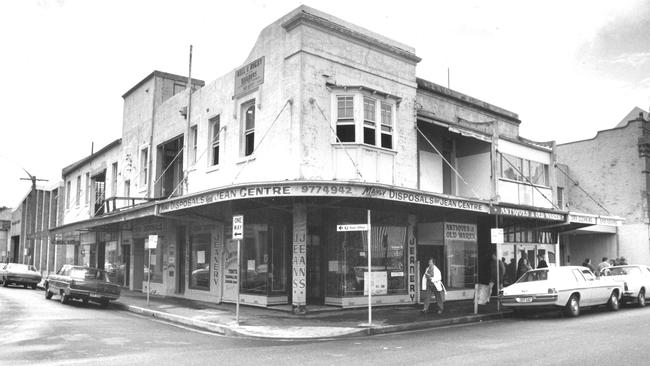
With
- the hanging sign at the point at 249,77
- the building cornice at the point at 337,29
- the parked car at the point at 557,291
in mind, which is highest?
the building cornice at the point at 337,29

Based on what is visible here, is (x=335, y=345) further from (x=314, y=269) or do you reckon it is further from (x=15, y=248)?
(x=15, y=248)

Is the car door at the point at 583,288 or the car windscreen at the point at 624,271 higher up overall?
the car windscreen at the point at 624,271

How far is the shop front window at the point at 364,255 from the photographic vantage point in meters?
17.3

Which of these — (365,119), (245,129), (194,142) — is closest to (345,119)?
(365,119)

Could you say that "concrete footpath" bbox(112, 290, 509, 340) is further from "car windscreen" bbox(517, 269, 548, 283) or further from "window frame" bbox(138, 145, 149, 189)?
"window frame" bbox(138, 145, 149, 189)

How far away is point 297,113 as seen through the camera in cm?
1603

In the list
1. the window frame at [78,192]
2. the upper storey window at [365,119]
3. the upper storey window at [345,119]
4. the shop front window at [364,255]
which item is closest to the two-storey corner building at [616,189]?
the shop front window at [364,255]

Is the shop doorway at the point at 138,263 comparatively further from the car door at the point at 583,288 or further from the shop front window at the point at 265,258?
the car door at the point at 583,288

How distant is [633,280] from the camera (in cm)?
1917

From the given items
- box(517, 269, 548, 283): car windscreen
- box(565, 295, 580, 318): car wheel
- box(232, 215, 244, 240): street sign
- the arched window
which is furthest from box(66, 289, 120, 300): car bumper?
box(565, 295, 580, 318): car wheel

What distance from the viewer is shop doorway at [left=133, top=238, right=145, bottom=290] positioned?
2639 centimetres

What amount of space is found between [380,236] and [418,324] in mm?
4513

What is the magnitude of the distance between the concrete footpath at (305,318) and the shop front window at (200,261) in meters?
1.38

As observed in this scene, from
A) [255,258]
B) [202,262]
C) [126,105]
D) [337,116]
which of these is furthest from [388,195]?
[126,105]
